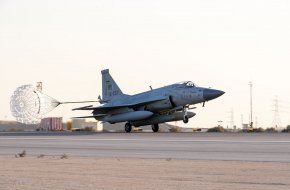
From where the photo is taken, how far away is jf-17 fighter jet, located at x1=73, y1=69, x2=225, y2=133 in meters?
45.5

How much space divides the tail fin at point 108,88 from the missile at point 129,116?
385 centimetres

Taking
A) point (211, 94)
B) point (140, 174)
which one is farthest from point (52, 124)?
point (140, 174)

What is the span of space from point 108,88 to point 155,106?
7877 mm

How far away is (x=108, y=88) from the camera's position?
2140 inches

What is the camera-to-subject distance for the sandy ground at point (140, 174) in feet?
39.6

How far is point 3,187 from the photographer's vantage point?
39.0 feet

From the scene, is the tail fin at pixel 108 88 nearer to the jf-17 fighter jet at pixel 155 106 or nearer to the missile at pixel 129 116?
the jf-17 fighter jet at pixel 155 106

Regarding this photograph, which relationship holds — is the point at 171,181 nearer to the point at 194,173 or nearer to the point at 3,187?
the point at 194,173

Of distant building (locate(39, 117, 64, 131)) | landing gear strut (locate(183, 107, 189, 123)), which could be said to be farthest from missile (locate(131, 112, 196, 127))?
distant building (locate(39, 117, 64, 131))

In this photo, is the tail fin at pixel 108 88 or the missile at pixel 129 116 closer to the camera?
the missile at pixel 129 116

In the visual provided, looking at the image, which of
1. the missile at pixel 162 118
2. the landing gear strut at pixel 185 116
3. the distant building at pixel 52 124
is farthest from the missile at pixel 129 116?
the distant building at pixel 52 124

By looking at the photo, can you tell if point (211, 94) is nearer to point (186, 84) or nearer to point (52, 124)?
point (186, 84)

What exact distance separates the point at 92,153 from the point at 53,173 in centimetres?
738

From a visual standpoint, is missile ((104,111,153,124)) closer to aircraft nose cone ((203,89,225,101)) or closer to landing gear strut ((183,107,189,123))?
landing gear strut ((183,107,189,123))
